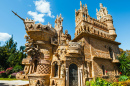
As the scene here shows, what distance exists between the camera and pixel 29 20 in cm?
1162

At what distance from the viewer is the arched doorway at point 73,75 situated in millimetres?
11473

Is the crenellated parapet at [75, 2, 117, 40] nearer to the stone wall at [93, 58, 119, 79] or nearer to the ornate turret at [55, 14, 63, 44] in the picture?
the ornate turret at [55, 14, 63, 44]

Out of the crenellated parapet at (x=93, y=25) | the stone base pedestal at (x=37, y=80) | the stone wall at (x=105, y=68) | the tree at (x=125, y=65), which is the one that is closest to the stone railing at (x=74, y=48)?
the stone wall at (x=105, y=68)

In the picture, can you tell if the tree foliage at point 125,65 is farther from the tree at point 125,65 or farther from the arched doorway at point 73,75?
the arched doorway at point 73,75

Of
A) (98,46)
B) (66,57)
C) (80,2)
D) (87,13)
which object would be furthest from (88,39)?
(80,2)

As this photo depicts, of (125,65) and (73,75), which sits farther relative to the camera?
(125,65)

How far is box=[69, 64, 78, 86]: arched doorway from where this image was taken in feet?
37.6

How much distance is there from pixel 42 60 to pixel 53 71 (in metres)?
2.13

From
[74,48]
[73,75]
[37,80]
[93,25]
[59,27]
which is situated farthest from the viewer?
[93,25]

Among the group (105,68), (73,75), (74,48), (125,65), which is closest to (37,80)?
(73,75)

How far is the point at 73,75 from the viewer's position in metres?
11.7

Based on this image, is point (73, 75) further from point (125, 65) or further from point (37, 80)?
point (125, 65)

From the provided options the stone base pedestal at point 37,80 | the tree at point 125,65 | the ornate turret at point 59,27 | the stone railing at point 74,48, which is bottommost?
the stone base pedestal at point 37,80

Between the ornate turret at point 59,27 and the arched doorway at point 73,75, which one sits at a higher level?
the ornate turret at point 59,27
